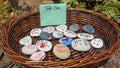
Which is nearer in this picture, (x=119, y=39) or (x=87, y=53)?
(x=119, y=39)

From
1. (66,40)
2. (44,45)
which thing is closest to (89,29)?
(66,40)

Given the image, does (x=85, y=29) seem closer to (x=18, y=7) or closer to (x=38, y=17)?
(x=38, y=17)

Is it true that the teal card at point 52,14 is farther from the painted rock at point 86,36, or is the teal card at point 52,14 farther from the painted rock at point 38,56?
the painted rock at point 38,56

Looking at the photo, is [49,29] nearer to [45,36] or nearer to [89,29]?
[45,36]

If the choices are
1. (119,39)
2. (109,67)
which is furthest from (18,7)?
(119,39)

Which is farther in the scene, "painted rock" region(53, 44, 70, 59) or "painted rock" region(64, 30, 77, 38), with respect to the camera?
"painted rock" region(64, 30, 77, 38)

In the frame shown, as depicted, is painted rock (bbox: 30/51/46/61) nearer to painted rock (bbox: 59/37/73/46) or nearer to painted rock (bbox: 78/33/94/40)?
painted rock (bbox: 59/37/73/46)

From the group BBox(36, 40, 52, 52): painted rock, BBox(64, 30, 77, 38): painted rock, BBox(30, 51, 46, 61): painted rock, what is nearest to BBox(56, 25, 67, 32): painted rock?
BBox(64, 30, 77, 38): painted rock
